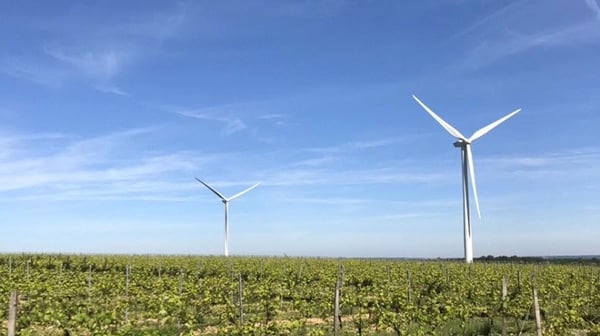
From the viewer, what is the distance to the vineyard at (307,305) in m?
15.3

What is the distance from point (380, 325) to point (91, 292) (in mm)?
16255

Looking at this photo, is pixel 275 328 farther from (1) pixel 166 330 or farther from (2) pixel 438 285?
(2) pixel 438 285

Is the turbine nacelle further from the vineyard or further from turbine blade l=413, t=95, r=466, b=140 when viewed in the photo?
the vineyard

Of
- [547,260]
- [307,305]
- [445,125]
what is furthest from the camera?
[547,260]

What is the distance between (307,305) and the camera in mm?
19797

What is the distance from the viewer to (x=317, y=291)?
87.4 feet

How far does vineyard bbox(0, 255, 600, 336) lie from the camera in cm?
1530

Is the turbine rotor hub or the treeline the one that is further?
the treeline

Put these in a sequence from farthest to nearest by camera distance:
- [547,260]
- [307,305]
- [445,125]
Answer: [547,260], [445,125], [307,305]

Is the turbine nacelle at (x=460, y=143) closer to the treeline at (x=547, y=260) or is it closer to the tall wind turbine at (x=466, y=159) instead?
the tall wind turbine at (x=466, y=159)

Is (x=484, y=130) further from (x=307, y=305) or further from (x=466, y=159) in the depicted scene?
(x=307, y=305)

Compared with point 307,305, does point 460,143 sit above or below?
above

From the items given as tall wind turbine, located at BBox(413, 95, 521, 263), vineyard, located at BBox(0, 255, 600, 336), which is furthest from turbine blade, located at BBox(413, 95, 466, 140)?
vineyard, located at BBox(0, 255, 600, 336)

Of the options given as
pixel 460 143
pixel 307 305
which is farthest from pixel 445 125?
pixel 307 305
